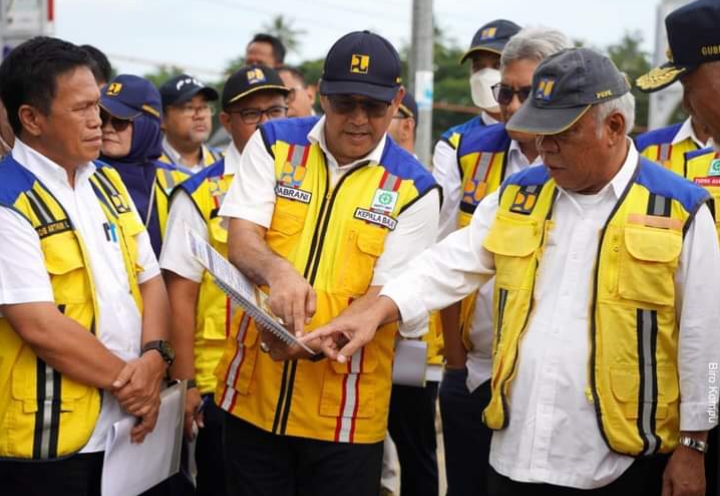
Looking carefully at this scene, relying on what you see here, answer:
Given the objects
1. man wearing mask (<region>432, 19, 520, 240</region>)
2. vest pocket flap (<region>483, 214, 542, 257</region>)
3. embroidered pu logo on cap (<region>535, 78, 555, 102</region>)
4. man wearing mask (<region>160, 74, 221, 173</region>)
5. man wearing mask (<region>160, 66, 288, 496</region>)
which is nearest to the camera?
embroidered pu logo on cap (<region>535, 78, 555, 102</region>)

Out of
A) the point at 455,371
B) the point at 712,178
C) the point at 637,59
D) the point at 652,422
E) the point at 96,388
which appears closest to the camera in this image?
the point at 652,422

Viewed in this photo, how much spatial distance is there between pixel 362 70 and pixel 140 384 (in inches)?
53.8

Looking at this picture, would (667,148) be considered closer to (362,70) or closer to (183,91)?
(362,70)

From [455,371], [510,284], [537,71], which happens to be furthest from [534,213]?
[455,371]

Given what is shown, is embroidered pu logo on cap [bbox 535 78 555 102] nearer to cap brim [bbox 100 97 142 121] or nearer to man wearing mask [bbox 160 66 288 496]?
man wearing mask [bbox 160 66 288 496]

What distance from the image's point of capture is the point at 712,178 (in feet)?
12.5

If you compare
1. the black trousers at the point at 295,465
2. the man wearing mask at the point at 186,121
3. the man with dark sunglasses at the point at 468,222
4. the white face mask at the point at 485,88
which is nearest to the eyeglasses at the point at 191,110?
the man wearing mask at the point at 186,121

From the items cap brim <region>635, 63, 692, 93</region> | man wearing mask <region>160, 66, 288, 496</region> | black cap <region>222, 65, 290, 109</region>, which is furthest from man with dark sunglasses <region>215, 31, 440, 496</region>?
black cap <region>222, 65, 290, 109</region>

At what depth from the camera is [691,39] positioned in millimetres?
3064

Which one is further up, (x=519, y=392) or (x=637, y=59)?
(x=637, y=59)

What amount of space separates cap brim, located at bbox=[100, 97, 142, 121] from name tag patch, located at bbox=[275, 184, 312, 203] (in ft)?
5.41

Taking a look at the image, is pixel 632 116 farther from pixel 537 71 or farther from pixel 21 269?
pixel 21 269

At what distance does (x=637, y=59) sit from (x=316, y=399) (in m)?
57.2

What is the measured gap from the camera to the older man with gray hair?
2930 millimetres
